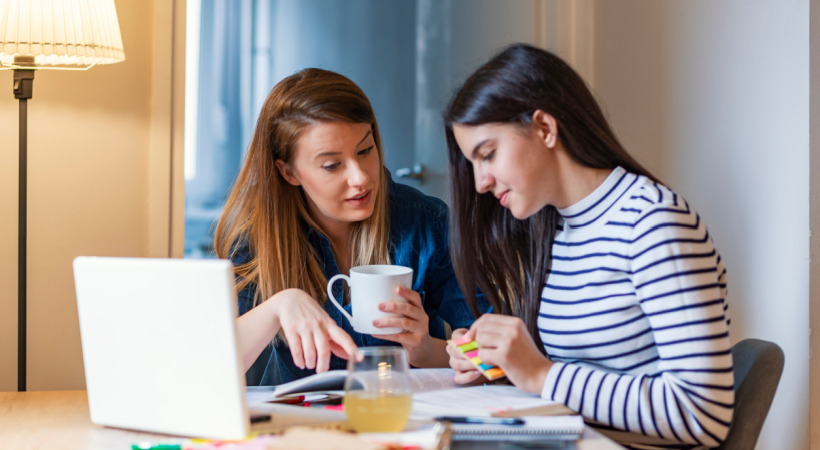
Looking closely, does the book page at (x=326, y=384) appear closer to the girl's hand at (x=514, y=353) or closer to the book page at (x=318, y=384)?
the book page at (x=318, y=384)

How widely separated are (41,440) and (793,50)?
1358mm

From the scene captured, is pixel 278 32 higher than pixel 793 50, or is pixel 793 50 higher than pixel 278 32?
pixel 278 32

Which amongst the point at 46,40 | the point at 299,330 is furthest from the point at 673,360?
the point at 46,40

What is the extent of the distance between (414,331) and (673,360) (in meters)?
0.42

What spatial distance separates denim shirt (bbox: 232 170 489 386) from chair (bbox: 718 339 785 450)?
616mm

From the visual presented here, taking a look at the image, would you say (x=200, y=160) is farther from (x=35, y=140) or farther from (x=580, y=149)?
(x=580, y=149)

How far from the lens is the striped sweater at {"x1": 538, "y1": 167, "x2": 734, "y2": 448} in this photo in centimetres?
87

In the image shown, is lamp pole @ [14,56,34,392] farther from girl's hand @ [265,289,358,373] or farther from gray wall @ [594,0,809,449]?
gray wall @ [594,0,809,449]

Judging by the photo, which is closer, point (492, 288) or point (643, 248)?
point (643, 248)

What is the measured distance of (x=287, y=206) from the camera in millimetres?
1474

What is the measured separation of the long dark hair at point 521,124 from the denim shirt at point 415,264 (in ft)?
0.70

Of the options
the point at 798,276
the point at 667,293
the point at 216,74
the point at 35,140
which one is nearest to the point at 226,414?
the point at 667,293

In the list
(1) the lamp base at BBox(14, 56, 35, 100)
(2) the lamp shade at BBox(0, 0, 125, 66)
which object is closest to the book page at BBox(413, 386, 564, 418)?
(2) the lamp shade at BBox(0, 0, 125, 66)

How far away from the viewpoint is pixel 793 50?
123 cm
